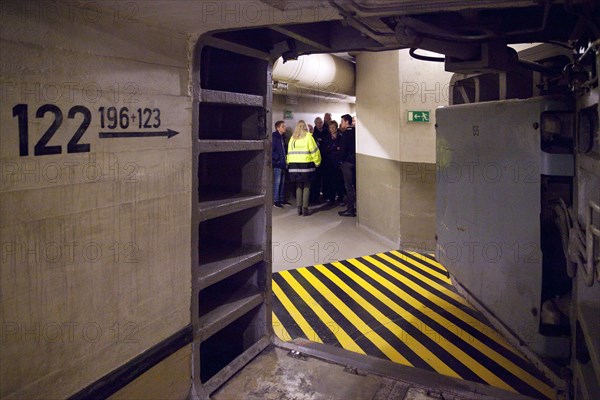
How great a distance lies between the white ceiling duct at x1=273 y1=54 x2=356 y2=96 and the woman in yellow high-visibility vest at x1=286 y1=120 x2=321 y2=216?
123 centimetres

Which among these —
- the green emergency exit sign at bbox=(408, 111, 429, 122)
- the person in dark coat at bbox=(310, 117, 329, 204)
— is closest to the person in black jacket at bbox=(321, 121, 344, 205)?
the person in dark coat at bbox=(310, 117, 329, 204)

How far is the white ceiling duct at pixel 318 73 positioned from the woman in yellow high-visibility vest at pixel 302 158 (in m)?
1.23

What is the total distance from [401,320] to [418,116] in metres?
3.01

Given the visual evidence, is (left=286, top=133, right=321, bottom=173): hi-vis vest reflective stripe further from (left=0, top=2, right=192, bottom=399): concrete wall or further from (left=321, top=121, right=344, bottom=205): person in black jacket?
(left=0, top=2, right=192, bottom=399): concrete wall

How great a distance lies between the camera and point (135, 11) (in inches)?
Result: 75.4

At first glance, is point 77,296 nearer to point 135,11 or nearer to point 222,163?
point 135,11

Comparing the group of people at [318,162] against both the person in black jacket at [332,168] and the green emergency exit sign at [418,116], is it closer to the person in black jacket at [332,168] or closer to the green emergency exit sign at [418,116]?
the person in black jacket at [332,168]

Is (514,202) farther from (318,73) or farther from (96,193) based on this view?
(318,73)

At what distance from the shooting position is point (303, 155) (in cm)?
894

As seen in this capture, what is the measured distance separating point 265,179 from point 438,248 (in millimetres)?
2484

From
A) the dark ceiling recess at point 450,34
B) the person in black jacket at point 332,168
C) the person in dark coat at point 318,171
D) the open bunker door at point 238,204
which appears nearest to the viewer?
the dark ceiling recess at point 450,34

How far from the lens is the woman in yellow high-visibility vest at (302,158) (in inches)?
349

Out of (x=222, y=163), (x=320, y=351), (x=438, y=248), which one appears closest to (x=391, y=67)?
(x=438, y=248)

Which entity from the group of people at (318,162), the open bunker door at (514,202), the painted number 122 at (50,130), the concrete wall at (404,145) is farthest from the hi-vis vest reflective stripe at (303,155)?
the painted number 122 at (50,130)
